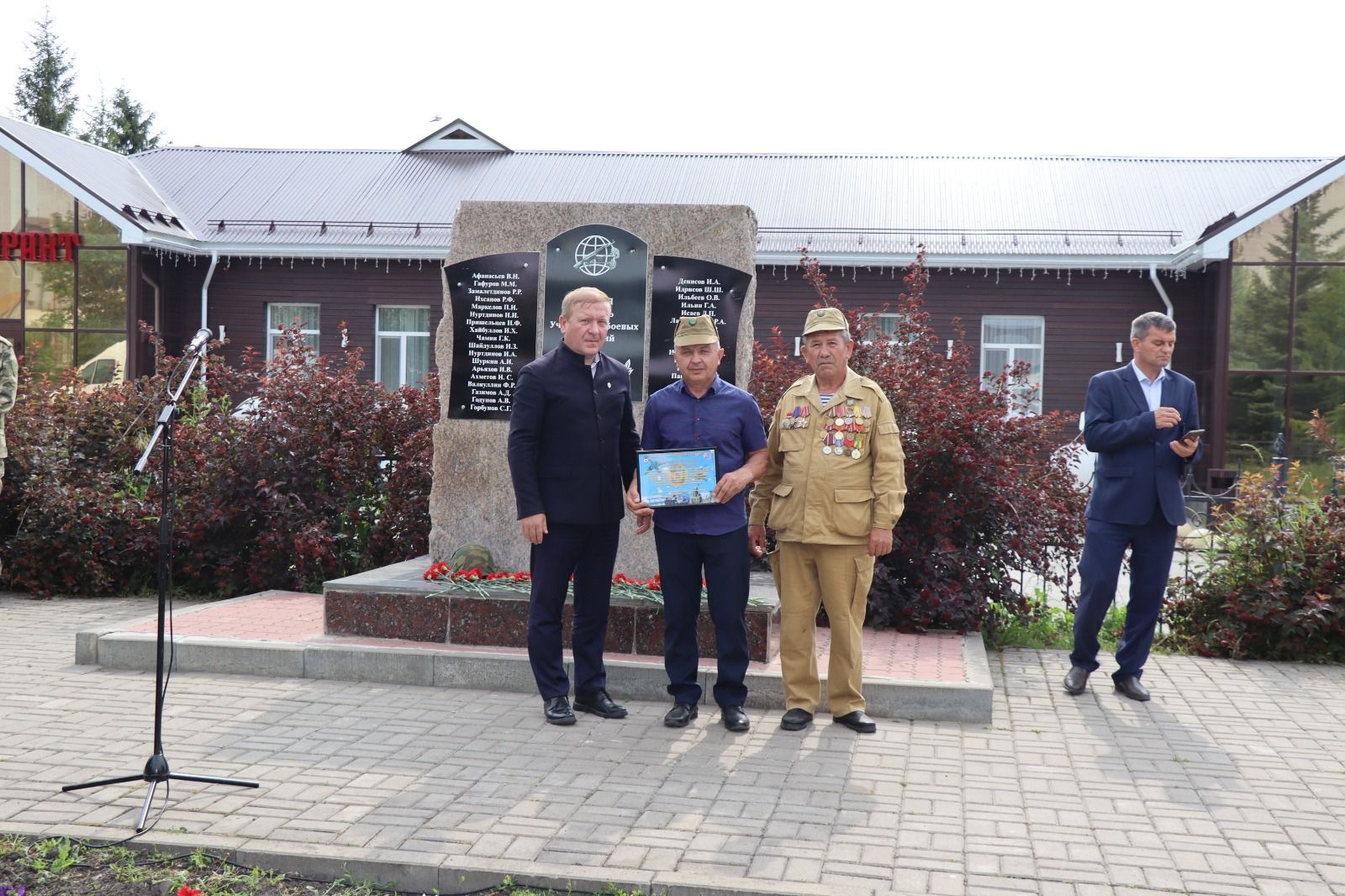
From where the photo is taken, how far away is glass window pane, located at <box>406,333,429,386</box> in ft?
76.8

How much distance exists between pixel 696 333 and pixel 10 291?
866 inches

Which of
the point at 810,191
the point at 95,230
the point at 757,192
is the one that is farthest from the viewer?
the point at 757,192

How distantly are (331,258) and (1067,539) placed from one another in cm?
1812

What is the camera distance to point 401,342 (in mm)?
23625

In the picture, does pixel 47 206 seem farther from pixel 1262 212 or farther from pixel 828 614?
pixel 828 614

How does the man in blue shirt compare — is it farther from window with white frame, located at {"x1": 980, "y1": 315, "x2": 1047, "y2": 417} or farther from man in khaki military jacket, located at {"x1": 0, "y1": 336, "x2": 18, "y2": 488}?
window with white frame, located at {"x1": 980, "y1": 315, "x2": 1047, "y2": 417}

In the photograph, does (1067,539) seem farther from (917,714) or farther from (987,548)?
(917,714)

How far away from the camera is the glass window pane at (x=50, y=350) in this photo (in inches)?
910

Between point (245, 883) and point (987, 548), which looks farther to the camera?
point (987, 548)

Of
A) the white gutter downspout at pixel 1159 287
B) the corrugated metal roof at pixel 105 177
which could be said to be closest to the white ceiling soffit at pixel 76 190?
the corrugated metal roof at pixel 105 177

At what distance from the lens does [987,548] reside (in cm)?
817

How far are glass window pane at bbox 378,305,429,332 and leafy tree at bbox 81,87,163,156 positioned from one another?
26.9 meters

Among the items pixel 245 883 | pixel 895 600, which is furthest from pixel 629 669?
pixel 245 883

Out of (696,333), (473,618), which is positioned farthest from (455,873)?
(473,618)
